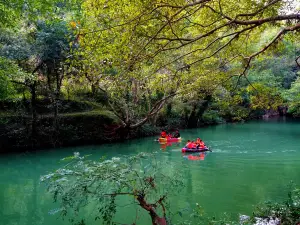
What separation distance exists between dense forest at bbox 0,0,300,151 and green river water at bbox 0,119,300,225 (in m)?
1.83

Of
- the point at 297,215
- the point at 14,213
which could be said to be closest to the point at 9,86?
the point at 14,213

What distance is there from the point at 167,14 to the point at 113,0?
0.94 m

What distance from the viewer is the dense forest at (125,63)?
5.14 metres

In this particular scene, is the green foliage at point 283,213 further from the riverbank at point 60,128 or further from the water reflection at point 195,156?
the riverbank at point 60,128

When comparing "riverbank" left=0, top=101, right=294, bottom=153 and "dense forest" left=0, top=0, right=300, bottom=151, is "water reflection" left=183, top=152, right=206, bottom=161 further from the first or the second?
"riverbank" left=0, top=101, right=294, bottom=153

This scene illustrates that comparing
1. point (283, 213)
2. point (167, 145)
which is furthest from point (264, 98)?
point (167, 145)

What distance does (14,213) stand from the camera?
7383mm

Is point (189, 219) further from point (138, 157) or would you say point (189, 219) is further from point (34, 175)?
point (34, 175)

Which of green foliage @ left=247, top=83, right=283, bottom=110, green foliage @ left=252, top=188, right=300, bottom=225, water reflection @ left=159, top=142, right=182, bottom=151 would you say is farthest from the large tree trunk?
green foliage @ left=252, top=188, right=300, bottom=225

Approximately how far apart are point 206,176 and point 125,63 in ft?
19.9

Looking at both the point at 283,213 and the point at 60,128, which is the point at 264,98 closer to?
the point at 283,213

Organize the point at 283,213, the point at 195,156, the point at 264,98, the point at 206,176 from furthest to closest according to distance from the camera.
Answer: the point at 195,156 < the point at 206,176 < the point at 264,98 < the point at 283,213

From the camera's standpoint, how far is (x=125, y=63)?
566cm


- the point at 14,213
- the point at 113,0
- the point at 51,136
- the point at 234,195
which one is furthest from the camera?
the point at 51,136
